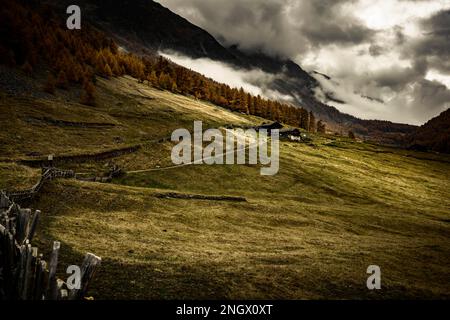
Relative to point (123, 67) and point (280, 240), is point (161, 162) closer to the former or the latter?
point (280, 240)

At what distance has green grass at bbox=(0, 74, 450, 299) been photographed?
19438mm

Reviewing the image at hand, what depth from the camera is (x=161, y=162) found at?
3027 inches

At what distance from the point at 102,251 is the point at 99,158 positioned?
53.2m

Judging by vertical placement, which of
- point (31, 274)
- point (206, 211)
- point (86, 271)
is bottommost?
point (206, 211)

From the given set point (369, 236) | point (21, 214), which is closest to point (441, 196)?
point (369, 236)

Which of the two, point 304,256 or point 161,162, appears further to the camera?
point 161,162

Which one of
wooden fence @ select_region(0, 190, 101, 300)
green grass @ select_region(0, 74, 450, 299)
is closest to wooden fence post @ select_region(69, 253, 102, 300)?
wooden fence @ select_region(0, 190, 101, 300)

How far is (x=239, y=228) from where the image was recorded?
38.6 m

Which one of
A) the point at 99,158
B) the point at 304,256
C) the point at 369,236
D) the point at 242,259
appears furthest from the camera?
the point at 99,158

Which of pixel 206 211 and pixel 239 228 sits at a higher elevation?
pixel 206 211

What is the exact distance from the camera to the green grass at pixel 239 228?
19438 millimetres

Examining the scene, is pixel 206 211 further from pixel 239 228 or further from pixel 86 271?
pixel 86 271

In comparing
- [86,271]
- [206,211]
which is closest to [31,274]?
[86,271]

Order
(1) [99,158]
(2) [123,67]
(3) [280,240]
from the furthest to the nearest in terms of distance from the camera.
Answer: (2) [123,67]
(1) [99,158]
(3) [280,240]
